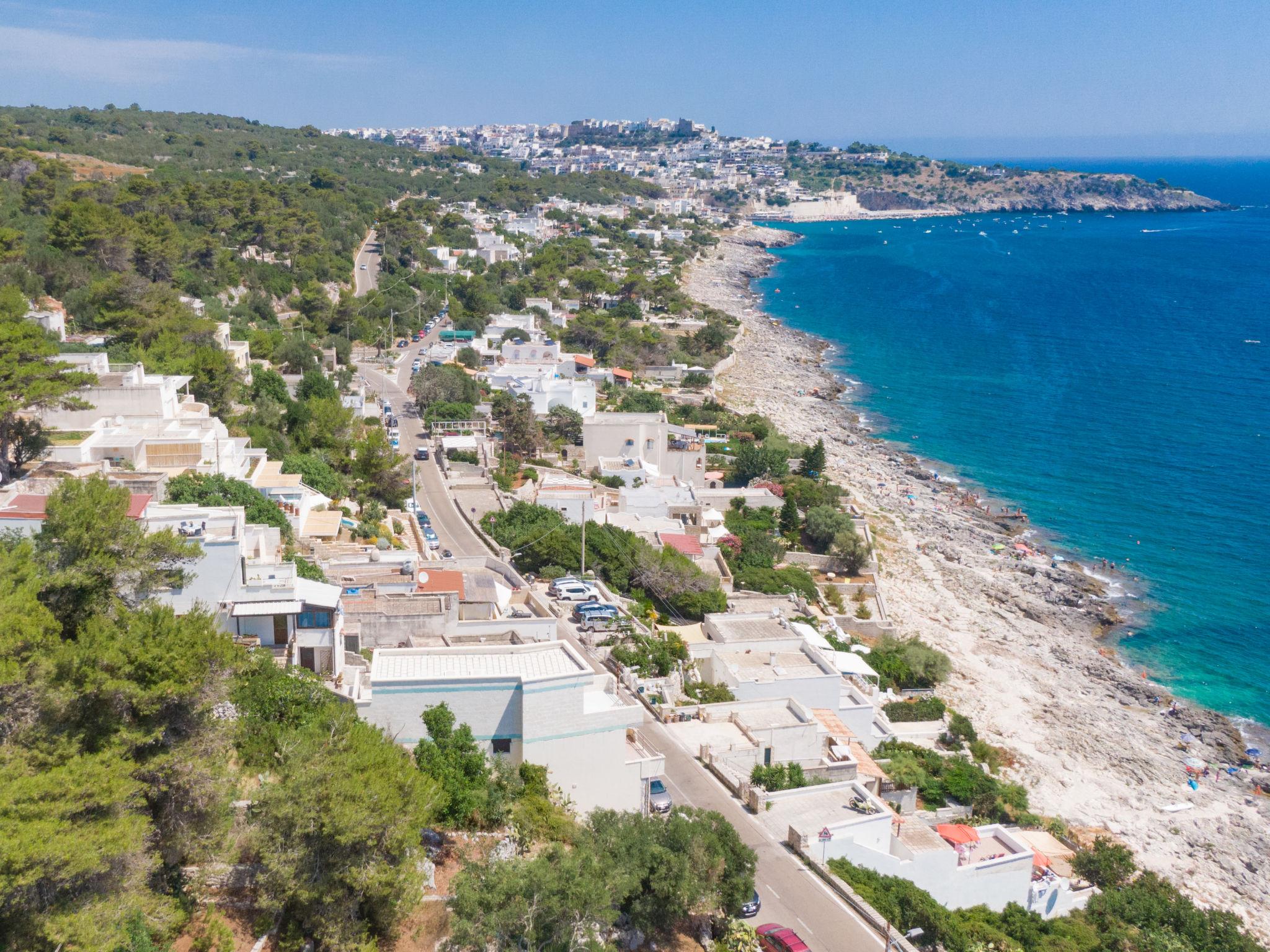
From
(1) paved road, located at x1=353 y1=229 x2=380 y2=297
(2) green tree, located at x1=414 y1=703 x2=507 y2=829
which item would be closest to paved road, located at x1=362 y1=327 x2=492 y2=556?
(2) green tree, located at x1=414 y1=703 x2=507 y2=829

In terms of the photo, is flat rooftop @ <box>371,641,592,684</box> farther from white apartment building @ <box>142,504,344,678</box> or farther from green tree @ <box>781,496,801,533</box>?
green tree @ <box>781,496,801,533</box>

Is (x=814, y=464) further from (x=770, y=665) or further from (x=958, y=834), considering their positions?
(x=958, y=834)

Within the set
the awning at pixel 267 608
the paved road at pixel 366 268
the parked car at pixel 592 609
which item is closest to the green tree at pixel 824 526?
the parked car at pixel 592 609

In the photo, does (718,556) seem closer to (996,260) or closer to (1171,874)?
(1171,874)

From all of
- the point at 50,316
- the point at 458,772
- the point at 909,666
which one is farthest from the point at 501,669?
the point at 50,316

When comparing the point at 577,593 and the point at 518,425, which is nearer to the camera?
the point at 577,593

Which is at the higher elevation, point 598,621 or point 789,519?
point 598,621
